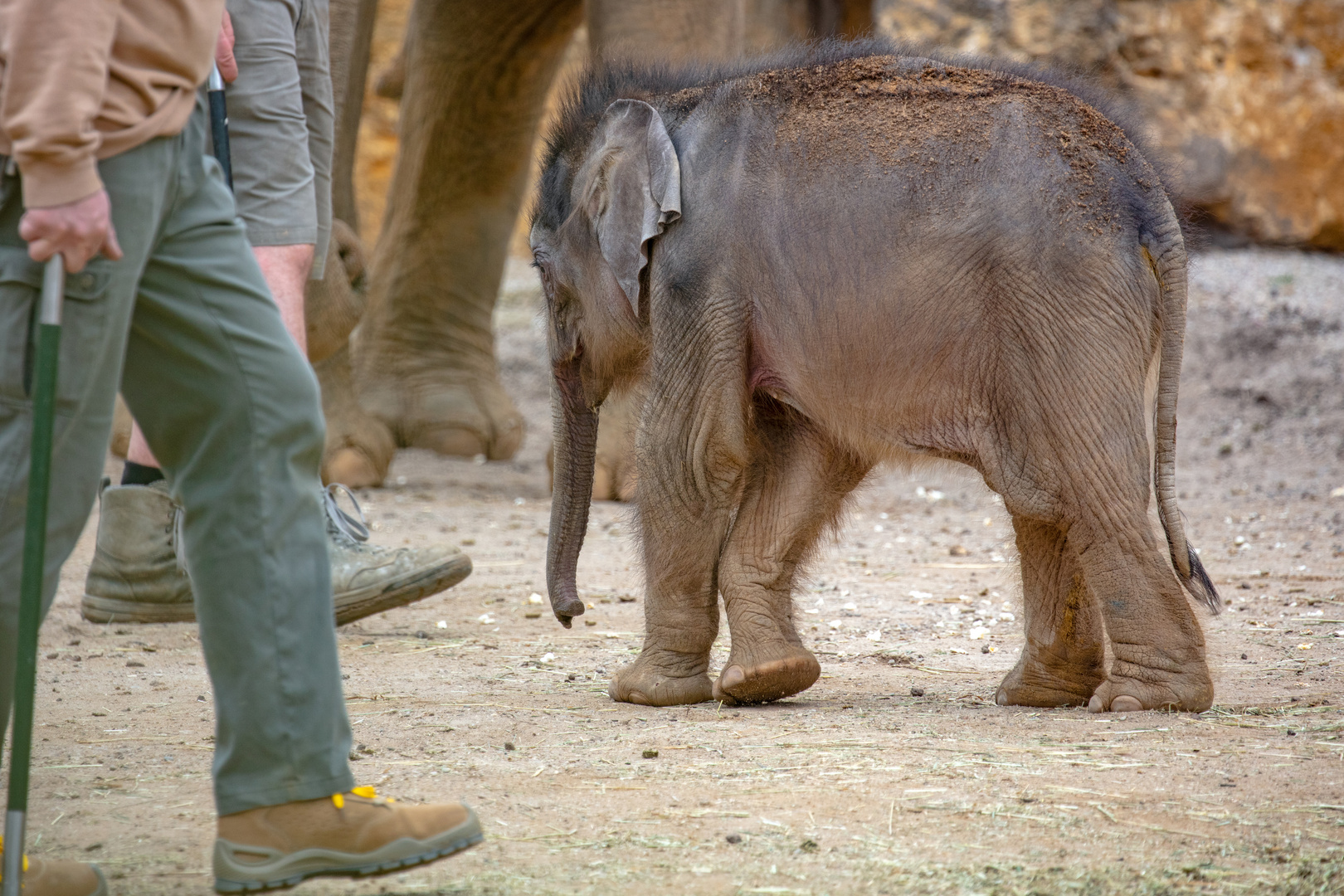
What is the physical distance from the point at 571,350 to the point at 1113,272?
1.40 meters

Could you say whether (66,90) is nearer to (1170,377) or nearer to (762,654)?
(762,654)

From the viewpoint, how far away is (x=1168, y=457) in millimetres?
3316

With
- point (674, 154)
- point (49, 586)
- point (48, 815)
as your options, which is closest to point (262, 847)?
point (49, 586)

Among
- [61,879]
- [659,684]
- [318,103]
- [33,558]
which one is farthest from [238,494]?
[318,103]

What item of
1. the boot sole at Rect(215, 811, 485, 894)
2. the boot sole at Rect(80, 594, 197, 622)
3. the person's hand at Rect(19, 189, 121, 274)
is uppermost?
the person's hand at Rect(19, 189, 121, 274)

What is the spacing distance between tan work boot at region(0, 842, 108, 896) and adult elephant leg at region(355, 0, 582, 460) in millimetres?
5833

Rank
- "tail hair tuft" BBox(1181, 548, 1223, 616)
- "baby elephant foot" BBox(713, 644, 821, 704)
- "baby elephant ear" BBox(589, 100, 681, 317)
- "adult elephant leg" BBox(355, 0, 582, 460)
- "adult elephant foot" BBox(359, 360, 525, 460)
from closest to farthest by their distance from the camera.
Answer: "tail hair tuft" BBox(1181, 548, 1223, 616), "baby elephant foot" BBox(713, 644, 821, 704), "baby elephant ear" BBox(589, 100, 681, 317), "adult elephant leg" BBox(355, 0, 582, 460), "adult elephant foot" BBox(359, 360, 525, 460)

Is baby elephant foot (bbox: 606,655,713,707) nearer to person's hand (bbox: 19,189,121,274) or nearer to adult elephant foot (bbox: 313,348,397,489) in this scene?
person's hand (bbox: 19,189,121,274)

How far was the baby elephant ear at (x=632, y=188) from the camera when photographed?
3.59 m

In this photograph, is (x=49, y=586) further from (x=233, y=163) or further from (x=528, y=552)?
(x=528, y=552)

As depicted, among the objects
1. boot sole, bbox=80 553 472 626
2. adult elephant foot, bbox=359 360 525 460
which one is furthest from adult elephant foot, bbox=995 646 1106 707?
adult elephant foot, bbox=359 360 525 460

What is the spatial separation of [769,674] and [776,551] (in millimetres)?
339

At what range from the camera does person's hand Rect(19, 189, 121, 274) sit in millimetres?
1978

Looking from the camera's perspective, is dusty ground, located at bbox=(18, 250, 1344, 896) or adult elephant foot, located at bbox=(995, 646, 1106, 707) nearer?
dusty ground, located at bbox=(18, 250, 1344, 896)
